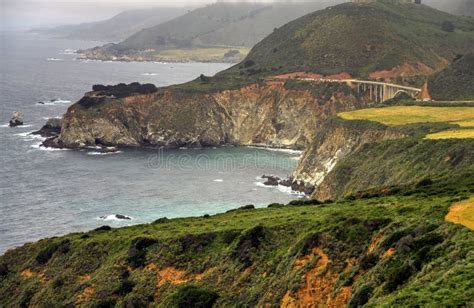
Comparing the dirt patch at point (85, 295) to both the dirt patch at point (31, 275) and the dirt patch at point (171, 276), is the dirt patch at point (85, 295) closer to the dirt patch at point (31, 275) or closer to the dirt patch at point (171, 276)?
the dirt patch at point (171, 276)

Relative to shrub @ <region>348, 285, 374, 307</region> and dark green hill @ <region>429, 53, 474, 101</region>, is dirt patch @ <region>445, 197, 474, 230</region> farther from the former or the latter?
dark green hill @ <region>429, 53, 474, 101</region>

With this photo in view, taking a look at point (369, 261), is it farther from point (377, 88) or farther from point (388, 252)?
point (377, 88)

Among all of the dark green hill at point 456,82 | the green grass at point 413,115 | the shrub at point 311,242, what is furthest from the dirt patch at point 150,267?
the dark green hill at point 456,82

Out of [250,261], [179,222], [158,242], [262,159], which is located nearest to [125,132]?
[262,159]

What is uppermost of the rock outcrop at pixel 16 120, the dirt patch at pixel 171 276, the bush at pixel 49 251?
the dirt patch at pixel 171 276

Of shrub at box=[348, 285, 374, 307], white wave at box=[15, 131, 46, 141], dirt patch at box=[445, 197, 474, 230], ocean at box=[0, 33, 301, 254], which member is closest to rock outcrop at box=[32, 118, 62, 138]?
white wave at box=[15, 131, 46, 141]

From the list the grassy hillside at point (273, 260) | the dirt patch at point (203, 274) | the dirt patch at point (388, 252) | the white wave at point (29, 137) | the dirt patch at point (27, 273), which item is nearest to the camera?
the grassy hillside at point (273, 260)

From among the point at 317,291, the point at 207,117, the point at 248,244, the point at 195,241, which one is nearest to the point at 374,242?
the point at 317,291
